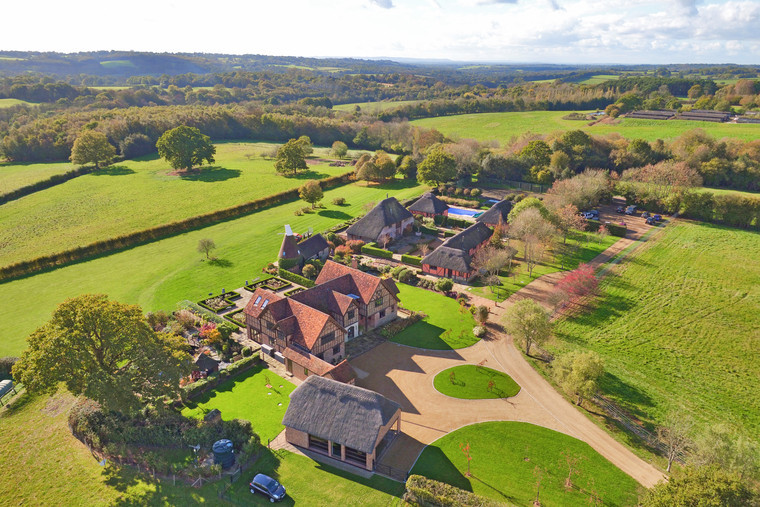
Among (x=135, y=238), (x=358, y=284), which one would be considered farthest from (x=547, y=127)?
(x=135, y=238)

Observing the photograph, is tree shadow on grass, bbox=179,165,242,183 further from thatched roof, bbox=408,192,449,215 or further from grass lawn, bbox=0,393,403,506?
grass lawn, bbox=0,393,403,506

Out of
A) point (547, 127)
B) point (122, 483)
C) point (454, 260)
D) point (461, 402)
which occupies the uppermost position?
point (547, 127)

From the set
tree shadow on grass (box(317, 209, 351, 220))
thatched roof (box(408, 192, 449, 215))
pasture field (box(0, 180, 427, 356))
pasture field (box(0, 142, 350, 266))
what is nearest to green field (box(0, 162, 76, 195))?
pasture field (box(0, 142, 350, 266))

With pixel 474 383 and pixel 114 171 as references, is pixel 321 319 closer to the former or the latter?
pixel 474 383

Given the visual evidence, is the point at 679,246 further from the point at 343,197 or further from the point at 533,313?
the point at 343,197

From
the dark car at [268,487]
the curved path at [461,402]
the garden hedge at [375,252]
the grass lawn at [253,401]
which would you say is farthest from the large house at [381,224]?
the dark car at [268,487]
